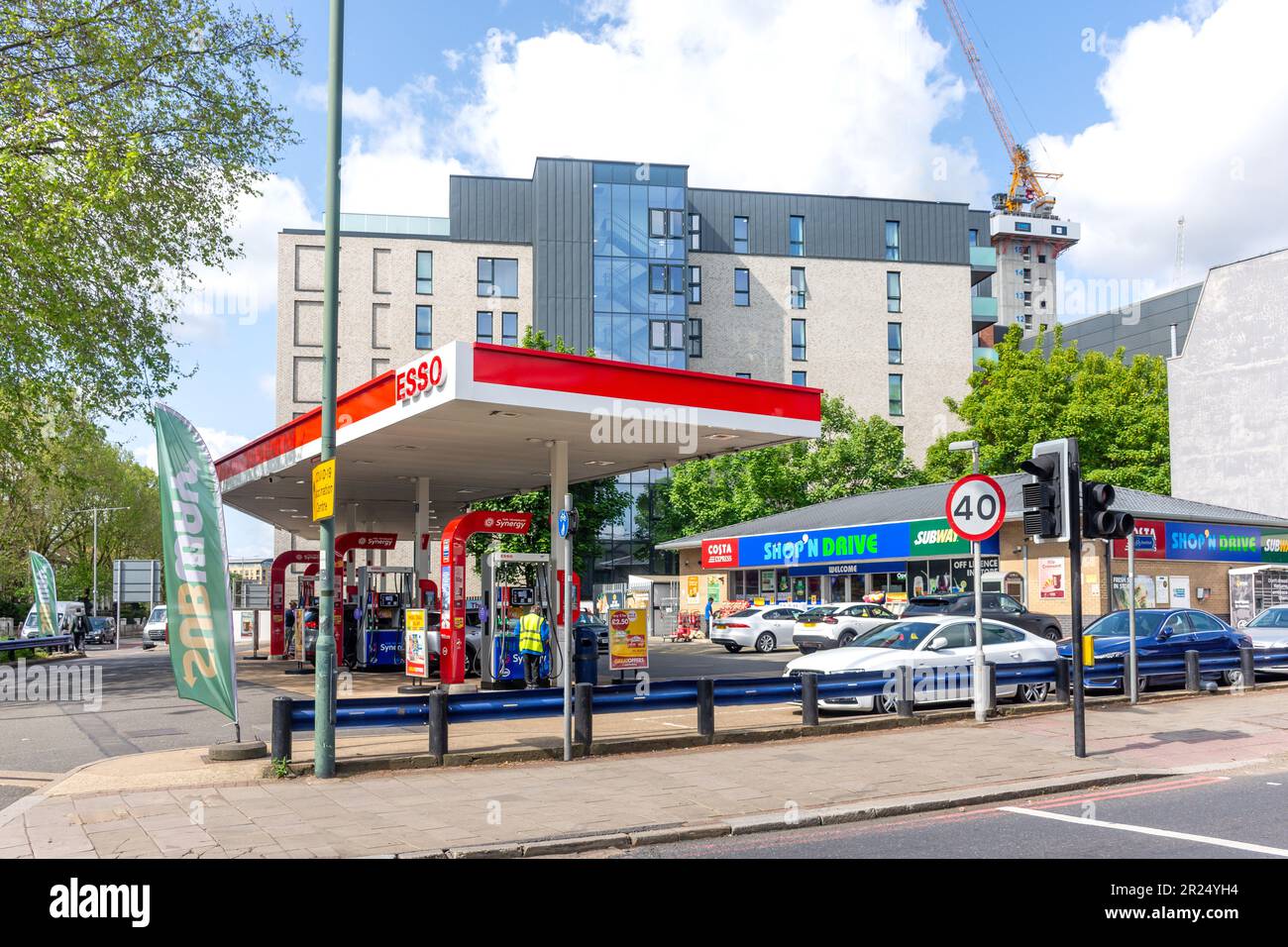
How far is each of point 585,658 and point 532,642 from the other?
99 centimetres

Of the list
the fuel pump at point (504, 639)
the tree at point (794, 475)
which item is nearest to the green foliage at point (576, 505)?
the tree at point (794, 475)

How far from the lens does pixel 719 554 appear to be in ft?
142

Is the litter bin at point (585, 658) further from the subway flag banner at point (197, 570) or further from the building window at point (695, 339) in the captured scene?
the building window at point (695, 339)

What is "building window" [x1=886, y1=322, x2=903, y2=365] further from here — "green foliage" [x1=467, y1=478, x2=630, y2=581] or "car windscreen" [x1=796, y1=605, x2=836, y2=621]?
"car windscreen" [x1=796, y1=605, x2=836, y2=621]

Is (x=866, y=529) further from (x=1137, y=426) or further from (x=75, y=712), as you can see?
(x=75, y=712)

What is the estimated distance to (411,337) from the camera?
58.2 meters

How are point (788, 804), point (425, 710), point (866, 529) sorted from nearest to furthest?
1. point (788, 804)
2. point (425, 710)
3. point (866, 529)

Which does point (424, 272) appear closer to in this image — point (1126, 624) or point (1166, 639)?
point (1126, 624)

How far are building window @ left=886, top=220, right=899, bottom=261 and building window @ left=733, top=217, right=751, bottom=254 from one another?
8.35 metres

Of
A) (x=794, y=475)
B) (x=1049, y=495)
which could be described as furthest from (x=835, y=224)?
(x=1049, y=495)

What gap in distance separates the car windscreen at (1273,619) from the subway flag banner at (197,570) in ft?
68.7

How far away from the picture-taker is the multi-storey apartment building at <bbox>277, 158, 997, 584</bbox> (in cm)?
5769
